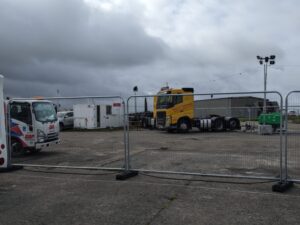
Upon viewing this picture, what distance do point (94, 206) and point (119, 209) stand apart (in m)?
0.56

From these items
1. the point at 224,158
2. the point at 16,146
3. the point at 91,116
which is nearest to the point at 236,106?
the point at 224,158

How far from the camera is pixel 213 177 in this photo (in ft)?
32.4

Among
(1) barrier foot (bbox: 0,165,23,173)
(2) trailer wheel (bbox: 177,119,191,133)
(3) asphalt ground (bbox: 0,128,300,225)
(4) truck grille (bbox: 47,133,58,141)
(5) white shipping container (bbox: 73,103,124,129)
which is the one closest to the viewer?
(3) asphalt ground (bbox: 0,128,300,225)

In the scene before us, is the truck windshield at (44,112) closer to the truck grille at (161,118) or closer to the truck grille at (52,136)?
the truck grille at (52,136)

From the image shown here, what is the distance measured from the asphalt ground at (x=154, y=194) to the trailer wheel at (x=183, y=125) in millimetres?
13117

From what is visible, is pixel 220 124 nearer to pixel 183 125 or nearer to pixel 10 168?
pixel 10 168

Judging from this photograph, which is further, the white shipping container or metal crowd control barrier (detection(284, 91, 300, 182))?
the white shipping container

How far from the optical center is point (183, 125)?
26.8 m

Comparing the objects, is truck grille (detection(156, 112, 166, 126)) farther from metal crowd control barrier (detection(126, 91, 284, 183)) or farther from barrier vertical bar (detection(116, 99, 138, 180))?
barrier vertical bar (detection(116, 99, 138, 180))

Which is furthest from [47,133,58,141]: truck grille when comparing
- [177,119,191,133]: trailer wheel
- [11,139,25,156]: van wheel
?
[177,119,191,133]: trailer wheel

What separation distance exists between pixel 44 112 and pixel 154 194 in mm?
8578

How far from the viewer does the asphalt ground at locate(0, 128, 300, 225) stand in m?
6.54

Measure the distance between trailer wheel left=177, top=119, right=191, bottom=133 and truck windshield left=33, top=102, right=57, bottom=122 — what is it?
40.2 ft

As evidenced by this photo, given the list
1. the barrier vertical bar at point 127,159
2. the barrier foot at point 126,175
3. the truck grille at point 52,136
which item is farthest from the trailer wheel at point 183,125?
the barrier foot at point 126,175
